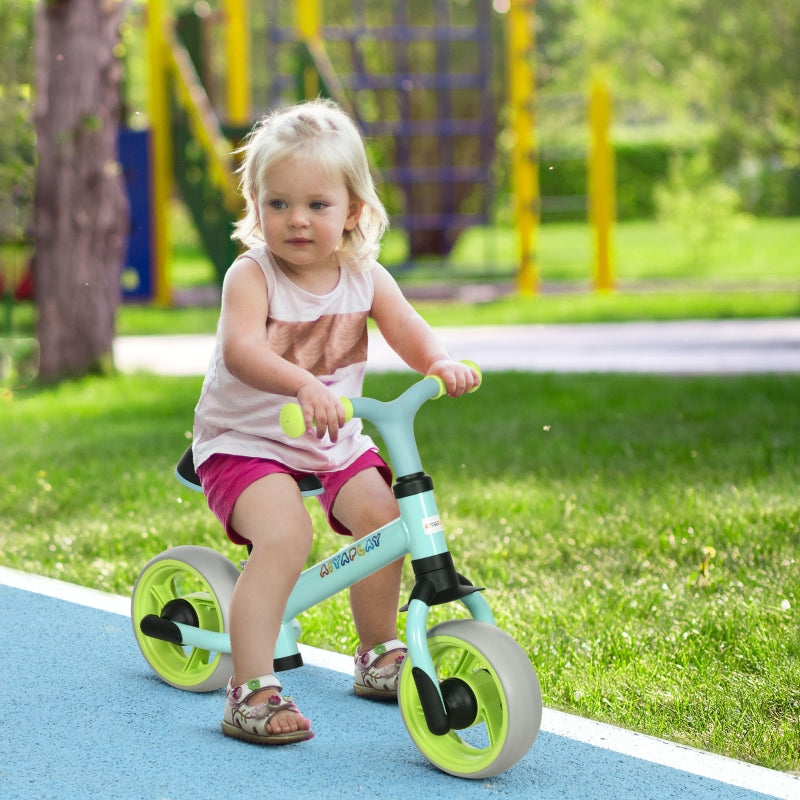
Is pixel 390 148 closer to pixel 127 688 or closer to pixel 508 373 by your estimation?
pixel 508 373

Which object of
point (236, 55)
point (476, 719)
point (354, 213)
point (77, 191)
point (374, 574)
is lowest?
point (476, 719)

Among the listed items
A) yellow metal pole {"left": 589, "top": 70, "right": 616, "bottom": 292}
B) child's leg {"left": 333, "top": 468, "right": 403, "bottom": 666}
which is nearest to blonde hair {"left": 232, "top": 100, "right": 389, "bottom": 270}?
child's leg {"left": 333, "top": 468, "right": 403, "bottom": 666}

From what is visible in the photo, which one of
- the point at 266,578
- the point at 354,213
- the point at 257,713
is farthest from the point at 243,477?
the point at 354,213

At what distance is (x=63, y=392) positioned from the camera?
8.47 meters

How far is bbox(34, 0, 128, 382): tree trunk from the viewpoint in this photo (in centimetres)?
868

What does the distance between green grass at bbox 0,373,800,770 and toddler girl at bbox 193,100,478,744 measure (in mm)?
726

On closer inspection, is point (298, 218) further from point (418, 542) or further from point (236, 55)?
point (236, 55)

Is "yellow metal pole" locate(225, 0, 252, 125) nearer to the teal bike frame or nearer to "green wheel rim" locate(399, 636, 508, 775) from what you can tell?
the teal bike frame

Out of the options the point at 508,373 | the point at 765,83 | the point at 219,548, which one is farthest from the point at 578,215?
the point at 219,548

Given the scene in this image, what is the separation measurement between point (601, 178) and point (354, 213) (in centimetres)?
1174

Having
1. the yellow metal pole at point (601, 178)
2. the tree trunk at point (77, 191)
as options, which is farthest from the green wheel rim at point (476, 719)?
the yellow metal pole at point (601, 178)

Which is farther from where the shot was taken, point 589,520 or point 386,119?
point 386,119

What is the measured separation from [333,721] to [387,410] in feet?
2.61

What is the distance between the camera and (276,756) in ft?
10.3
